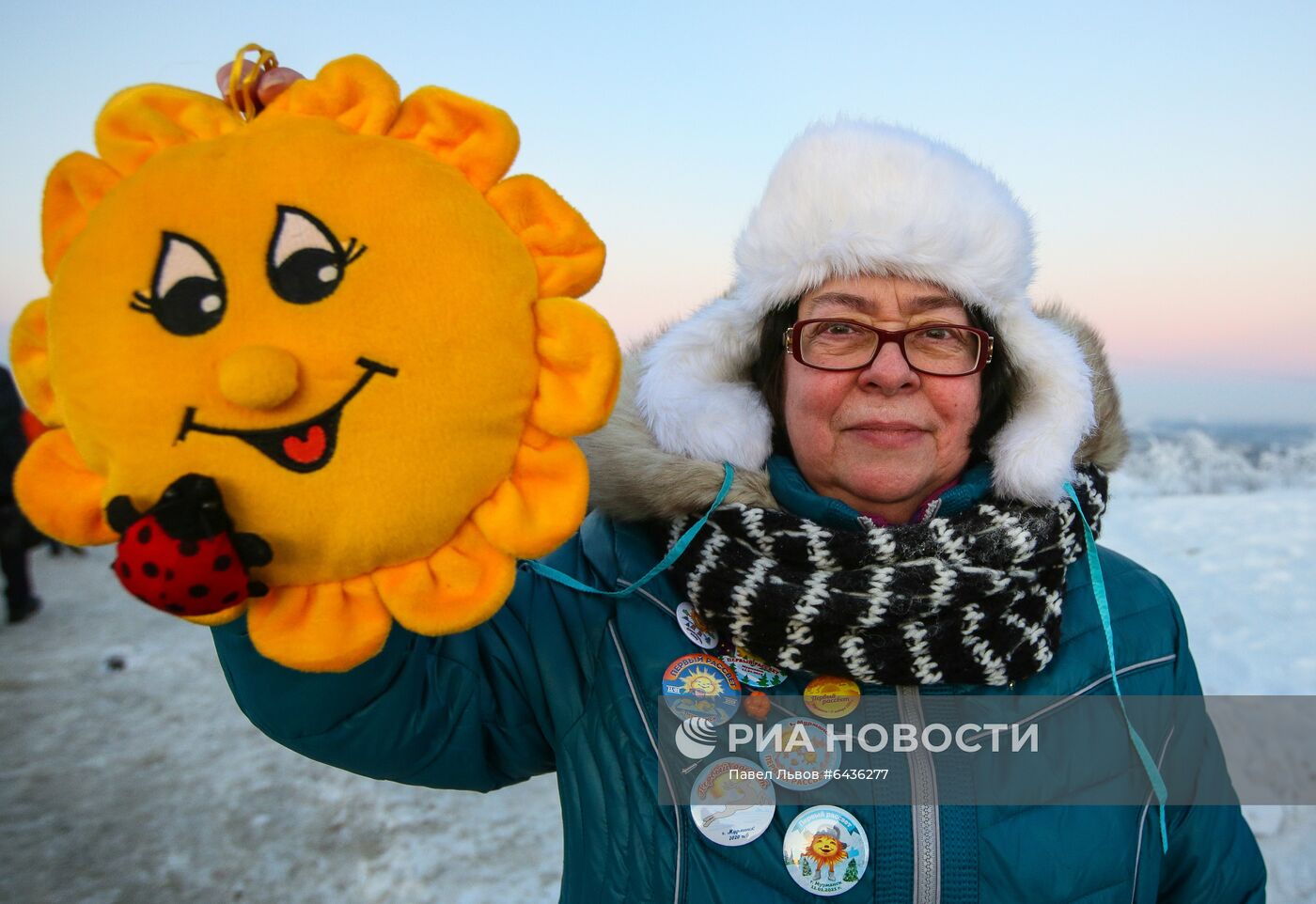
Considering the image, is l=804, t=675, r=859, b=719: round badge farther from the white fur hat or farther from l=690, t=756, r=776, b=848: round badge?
the white fur hat

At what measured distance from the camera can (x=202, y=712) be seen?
142 inches

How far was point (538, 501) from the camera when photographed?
0.89 metres

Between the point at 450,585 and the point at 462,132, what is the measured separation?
19.3 inches

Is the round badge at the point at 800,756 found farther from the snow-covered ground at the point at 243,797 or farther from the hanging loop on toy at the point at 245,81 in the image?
the snow-covered ground at the point at 243,797

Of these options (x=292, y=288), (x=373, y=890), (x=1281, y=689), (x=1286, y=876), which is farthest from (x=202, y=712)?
(x=1281, y=689)

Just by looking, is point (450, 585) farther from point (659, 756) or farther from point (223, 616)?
point (659, 756)

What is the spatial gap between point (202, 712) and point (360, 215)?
353cm

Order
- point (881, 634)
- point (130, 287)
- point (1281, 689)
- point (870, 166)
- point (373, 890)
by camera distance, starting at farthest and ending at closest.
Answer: point (1281, 689)
point (373, 890)
point (870, 166)
point (881, 634)
point (130, 287)

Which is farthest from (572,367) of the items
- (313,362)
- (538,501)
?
(313,362)

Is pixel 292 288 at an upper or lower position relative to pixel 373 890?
upper

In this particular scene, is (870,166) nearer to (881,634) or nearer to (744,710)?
(881,634)

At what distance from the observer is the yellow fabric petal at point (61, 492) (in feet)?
2.73

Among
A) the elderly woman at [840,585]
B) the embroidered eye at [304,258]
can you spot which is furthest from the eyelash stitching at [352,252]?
the elderly woman at [840,585]

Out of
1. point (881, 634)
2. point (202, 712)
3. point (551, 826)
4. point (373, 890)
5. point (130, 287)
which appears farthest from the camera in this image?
point (202, 712)
